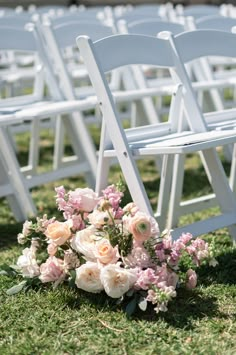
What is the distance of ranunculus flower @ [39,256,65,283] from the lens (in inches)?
144

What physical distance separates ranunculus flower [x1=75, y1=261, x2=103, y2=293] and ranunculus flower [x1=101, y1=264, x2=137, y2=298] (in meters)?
0.07

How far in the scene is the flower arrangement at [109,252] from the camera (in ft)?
11.3

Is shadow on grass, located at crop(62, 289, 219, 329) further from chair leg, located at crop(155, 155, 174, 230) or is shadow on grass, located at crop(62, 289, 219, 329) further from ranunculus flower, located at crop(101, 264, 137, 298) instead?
chair leg, located at crop(155, 155, 174, 230)

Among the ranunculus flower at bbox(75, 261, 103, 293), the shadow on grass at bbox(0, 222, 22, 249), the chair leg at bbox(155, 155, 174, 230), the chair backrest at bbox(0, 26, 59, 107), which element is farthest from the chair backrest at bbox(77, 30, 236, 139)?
the chair backrest at bbox(0, 26, 59, 107)

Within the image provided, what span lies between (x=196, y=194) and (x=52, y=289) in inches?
86.7

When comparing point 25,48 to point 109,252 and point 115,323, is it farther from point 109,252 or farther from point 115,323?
point 115,323

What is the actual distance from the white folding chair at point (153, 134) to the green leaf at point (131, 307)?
1.85 feet

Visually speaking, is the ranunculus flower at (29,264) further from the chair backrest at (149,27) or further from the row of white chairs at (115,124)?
the chair backrest at (149,27)

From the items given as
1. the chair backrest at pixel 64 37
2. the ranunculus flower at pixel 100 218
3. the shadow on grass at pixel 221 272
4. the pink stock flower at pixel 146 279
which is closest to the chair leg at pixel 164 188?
the shadow on grass at pixel 221 272

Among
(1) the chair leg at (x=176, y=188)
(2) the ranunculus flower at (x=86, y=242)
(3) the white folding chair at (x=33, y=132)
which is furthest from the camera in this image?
(3) the white folding chair at (x=33, y=132)

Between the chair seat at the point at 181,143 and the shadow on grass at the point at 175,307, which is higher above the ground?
the chair seat at the point at 181,143

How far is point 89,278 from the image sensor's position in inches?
139

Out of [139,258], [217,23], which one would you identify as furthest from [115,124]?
[217,23]

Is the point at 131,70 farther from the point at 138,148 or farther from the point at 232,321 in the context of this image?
the point at 232,321
